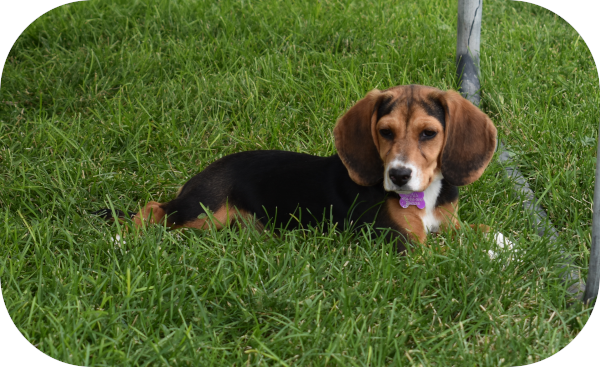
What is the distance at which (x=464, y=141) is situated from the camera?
389cm

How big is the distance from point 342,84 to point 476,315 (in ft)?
8.43

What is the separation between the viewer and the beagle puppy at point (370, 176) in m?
3.73

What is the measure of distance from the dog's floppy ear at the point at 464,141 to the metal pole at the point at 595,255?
0.74 meters

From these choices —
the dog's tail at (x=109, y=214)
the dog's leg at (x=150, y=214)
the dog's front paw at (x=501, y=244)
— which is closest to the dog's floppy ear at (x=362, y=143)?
the dog's front paw at (x=501, y=244)

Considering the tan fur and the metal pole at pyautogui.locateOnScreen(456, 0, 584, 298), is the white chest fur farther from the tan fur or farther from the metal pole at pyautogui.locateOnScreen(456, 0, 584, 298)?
the metal pole at pyautogui.locateOnScreen(456, 0, 584, 298)

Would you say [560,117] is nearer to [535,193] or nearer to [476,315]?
[535,193]

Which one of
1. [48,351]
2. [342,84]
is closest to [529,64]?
[342,84]

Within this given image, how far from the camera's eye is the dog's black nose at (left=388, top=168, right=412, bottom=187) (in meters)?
3.56

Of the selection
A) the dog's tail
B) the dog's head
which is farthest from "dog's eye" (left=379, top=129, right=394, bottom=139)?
the dog's tail

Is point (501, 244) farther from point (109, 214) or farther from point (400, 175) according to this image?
point (109, 214)

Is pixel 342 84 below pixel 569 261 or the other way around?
the other way around

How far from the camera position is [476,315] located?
11.7 feet

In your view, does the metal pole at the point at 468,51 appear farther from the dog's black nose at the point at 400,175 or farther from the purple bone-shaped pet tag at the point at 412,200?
the dog's black nose at the point at 400,175

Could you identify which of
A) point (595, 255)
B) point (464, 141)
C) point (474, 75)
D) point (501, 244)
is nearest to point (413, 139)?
point (464, 141)
